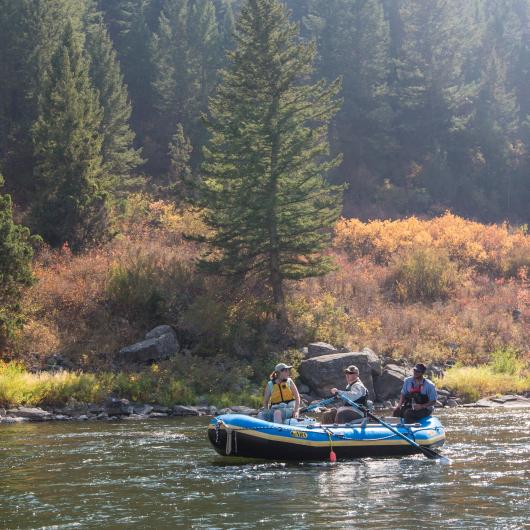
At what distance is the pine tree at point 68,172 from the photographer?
34.1 m

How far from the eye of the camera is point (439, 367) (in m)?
30.3

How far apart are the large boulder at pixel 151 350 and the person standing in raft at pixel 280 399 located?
10.9 meters

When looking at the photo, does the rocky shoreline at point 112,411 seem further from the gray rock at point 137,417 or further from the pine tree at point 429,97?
the pine tree at point 429,97

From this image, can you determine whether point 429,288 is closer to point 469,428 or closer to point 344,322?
point 344,322

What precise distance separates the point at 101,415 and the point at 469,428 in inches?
392

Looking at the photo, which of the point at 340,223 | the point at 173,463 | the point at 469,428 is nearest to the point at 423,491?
the point at 173,463

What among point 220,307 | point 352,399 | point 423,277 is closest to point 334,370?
point 220,307

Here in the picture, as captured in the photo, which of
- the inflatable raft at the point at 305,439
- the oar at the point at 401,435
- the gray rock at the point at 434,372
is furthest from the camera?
the gray rock at the point at 434,372

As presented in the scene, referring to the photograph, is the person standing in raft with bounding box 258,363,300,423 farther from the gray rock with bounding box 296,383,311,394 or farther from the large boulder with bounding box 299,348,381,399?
the gray rock with bounding box 296,383,311,394

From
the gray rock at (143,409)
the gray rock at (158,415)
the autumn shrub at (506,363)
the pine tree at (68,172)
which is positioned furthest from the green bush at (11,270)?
the autumn shrub at (506,363)

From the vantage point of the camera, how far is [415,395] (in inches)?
711

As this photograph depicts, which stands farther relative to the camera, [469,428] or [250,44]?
[250,44]

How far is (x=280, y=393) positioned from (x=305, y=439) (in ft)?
4.59

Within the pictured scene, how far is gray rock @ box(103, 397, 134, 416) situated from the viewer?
2364cm
